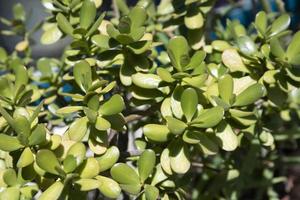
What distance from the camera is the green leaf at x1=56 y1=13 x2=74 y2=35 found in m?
1.04

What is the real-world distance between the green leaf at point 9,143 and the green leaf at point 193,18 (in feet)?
1.58

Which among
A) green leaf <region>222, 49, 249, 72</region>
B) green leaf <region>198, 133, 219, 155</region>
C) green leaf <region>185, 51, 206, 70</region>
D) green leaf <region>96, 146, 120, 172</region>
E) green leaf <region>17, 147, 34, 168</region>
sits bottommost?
green leaf <region>198, 133, 219, 155</region>

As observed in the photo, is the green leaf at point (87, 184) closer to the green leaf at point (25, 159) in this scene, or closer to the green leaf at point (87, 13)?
the green leaf at point (25, 159)

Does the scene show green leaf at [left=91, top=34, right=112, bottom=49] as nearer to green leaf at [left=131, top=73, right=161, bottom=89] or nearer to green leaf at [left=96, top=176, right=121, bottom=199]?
green leaf at [left=131, top=73, right=161, bottom=89]

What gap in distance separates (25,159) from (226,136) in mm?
351

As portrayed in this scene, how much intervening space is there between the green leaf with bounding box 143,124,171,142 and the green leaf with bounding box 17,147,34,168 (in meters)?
0.20

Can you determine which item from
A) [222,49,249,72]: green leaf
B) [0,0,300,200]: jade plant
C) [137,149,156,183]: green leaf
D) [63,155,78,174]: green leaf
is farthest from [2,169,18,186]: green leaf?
[222,49,249,72]: green leaf

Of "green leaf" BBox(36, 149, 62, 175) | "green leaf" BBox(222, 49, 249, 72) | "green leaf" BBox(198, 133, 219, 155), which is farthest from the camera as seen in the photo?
"green leaf" BBox(222, 49, 249, 72)

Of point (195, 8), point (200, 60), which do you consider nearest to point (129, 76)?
point (200, 60)

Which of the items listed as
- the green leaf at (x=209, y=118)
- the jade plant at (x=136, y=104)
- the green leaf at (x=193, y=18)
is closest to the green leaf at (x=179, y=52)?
the jade plant at (x=136, y=104)

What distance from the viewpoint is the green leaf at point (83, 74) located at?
0.97 metres

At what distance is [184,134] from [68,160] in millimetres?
202

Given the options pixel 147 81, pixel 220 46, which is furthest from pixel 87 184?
pixel 220 46

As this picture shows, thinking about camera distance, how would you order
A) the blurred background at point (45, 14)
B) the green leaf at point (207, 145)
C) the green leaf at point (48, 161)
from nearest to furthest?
the green leaf at point (48, 161) < the green leaf at point (207, 145) < the blurred background at point (45, 14)
